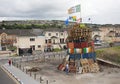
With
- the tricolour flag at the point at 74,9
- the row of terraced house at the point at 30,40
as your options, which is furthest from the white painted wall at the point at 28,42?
the tricolour flag at the point at 74,9

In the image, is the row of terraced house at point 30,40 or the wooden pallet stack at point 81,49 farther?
the row of terraced house at point 30,40

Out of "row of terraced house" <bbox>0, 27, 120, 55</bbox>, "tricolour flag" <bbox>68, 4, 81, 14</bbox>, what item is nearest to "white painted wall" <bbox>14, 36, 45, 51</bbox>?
"row of terraced house" <bbox>0, 27, 120, 55</bbox>

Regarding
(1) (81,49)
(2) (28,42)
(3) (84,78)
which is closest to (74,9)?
(1) (81,49)

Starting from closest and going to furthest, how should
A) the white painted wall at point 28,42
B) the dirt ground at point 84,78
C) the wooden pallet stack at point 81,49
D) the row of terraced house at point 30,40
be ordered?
1. the dirt ground at point 84,78
2. the wooden pallet stack at point 81,49
3. the row of terraced house at point 30,40
4. the white painted wall at point 28,42

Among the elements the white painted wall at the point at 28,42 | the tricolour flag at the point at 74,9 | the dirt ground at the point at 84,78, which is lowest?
the dirt ground at the point at 84,78

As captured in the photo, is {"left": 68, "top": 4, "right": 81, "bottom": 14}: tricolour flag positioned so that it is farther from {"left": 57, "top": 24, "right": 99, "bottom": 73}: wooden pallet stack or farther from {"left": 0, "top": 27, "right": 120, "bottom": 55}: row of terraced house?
{"left": 0, "top": 27, "right": 120, "bottom": 55}: row of terraced house

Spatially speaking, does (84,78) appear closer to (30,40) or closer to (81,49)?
(81,49)

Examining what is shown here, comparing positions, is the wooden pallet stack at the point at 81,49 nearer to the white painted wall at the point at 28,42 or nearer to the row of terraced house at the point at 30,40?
the row of terraced house at the point at 30,40

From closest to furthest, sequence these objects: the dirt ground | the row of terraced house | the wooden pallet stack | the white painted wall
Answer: the dirt ground
the wooden pallet stack
the row of terraced house
the white painted wall

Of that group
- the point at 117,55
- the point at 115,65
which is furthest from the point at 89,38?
the point at 117,55

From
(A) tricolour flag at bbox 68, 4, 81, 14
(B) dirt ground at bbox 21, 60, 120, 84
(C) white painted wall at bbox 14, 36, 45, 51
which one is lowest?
(B) dirt ground at bbox 21, 60, 120, 84

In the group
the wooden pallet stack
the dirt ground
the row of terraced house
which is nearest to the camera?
the dirt ground

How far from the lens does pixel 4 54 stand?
7038 cm

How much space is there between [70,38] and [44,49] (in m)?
36.3
